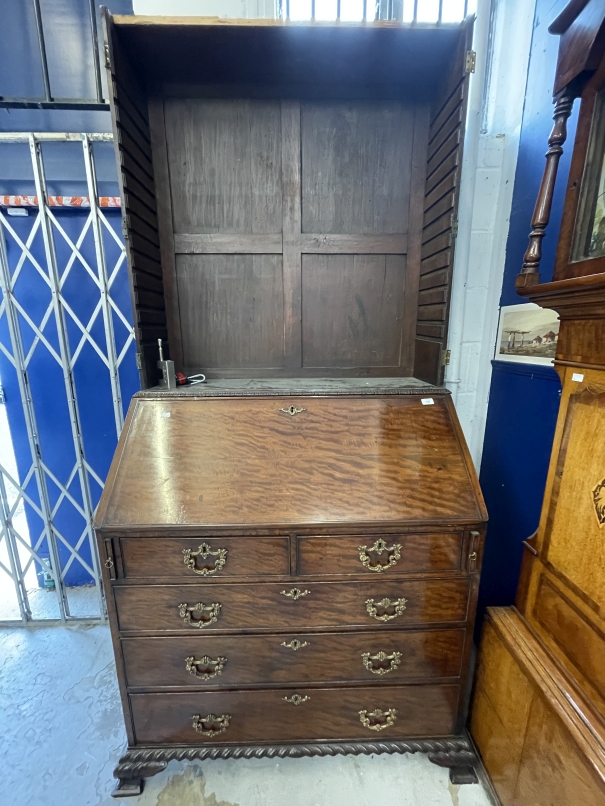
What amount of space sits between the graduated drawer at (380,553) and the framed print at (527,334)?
69cm

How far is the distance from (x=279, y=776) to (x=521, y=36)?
2773mm

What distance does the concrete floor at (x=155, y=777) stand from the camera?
113 centimetres

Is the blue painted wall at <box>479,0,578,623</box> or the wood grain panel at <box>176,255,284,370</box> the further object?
the wood grain panel at <box>176,255,284,370</box>

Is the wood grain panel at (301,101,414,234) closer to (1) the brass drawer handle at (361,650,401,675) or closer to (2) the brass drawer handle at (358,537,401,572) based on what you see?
(2) the brass drawer handle at (358,537,401,572)

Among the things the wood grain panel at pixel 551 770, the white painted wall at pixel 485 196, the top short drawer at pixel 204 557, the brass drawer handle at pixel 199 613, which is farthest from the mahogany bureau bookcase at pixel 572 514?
the brass drawer handle at pixel 199 613

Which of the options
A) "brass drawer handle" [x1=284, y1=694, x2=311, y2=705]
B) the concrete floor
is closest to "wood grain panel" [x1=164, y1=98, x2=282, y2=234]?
"brass drawer handle" [x1=284, y1=694, x2=311, y2=705]

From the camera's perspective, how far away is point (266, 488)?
106 centimetres

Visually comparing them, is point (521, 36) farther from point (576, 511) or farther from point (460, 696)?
point (460, 696)

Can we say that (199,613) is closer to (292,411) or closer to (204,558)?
(204,558)

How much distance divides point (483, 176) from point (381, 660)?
5.99ft

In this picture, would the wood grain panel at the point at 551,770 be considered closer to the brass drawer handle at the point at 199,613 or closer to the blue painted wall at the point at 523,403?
the blue painted wall at the point at 523,403

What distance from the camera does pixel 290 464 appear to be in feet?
3.64

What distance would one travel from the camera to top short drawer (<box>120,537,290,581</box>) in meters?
1.00

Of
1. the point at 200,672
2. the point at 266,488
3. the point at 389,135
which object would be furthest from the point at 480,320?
the point at 200,672
